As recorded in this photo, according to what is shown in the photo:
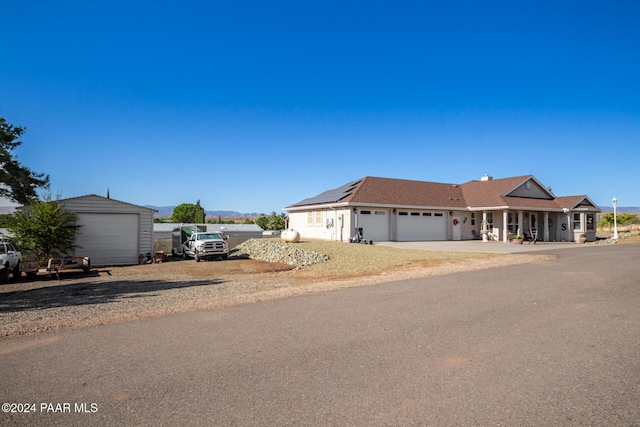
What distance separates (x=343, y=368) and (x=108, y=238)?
20898 mm

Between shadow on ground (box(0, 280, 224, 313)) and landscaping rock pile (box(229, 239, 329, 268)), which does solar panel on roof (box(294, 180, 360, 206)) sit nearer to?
landscaping rock pile (box(229, 239, 329, 268))

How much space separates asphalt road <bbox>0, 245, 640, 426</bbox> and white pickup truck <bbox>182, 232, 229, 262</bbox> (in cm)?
1496

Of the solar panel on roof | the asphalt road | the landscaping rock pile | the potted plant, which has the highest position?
the solar panel on roof

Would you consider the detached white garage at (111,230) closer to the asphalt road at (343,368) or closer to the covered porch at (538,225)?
the asphalt road at (343,368)

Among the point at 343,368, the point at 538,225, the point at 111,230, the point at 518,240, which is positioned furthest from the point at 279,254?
the point at 538,225

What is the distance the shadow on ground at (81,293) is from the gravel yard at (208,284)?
0.08ft

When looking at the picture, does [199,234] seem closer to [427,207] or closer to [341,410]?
[427,207]

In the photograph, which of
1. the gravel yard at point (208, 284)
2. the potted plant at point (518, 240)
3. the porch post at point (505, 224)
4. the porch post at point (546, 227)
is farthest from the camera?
the porch post at point (546, 227)

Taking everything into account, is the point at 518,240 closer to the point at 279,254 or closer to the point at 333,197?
the point at 333,197

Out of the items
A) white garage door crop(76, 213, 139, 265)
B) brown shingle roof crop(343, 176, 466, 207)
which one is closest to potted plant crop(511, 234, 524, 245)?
brown shingle roof crop(343, 176, 466, 207)

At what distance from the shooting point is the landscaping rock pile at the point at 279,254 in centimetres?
1931

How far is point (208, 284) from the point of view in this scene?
1274 cm

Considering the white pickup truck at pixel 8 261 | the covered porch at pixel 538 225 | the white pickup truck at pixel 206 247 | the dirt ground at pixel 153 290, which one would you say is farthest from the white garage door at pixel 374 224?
the white pickup truck at pixel 8 261

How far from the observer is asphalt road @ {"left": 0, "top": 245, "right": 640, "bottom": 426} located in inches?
138
